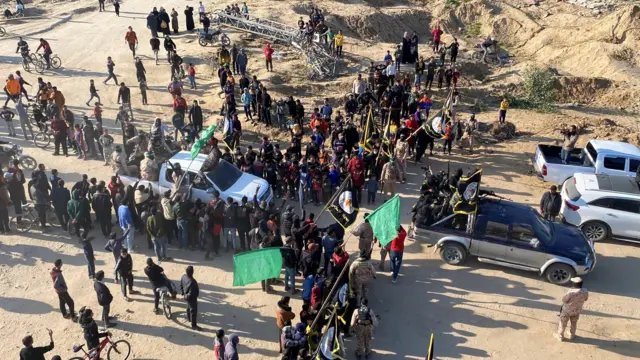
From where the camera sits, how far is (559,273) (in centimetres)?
1377

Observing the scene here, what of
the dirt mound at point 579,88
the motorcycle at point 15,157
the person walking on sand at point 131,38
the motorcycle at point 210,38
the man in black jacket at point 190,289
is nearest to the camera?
the man in black jacket at point 190,289

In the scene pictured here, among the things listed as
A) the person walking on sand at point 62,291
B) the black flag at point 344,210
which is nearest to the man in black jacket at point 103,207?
the person walking on sand at point 62,291

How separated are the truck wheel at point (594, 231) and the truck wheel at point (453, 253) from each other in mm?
3820

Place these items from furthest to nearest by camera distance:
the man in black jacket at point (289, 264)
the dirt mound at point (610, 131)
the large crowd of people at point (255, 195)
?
the dirt mound at point (610, 131) → the man in black jacket at point (289, 264) → the large crowd of people at point (255, 195)

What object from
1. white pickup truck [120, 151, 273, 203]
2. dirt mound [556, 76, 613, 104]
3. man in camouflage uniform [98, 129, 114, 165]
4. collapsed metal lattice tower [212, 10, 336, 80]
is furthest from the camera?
collapsed metal lattice tower [212, 10, 336, 80]

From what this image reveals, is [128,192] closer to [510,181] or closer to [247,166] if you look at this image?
[247,166]

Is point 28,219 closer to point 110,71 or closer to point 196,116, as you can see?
point 196,116

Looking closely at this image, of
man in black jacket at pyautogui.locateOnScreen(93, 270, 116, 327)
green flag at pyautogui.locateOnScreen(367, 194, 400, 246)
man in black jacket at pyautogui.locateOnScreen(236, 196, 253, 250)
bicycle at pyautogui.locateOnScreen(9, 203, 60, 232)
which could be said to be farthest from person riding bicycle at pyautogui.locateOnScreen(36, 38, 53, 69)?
green flag at pyautogui.locateOnScreen(367, 194, 400, 246)

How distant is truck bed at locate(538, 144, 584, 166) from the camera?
1808 cm

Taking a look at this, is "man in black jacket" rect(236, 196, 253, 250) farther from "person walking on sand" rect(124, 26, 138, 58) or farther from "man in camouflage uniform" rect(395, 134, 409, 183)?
"person walking on sand" rect(124, 26, 138, 58)

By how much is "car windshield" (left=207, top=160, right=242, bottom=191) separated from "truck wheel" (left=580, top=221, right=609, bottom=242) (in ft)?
32.2

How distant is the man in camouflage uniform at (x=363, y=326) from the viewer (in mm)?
10906

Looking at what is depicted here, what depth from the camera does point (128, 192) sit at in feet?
48.4

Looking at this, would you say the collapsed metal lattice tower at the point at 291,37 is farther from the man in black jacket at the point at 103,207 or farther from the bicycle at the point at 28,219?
the bicycle at the point at 28,219
